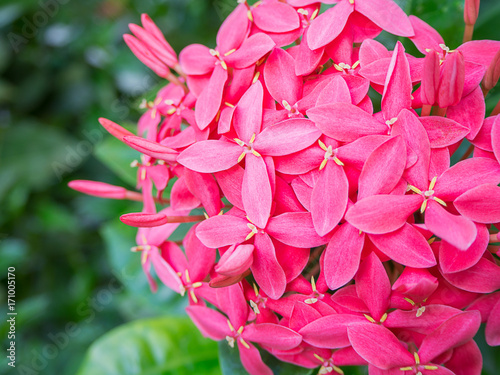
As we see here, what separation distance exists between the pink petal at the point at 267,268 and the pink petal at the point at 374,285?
0.08 m

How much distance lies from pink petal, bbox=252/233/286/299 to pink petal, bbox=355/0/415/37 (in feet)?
0.87

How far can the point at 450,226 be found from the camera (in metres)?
0.39

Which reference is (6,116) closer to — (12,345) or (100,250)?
(100,250)

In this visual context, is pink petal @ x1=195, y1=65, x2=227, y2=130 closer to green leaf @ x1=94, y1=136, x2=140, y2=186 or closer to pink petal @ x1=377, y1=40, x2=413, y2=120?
pink petal @ x1=377, y1=40, x2=413, y2=120

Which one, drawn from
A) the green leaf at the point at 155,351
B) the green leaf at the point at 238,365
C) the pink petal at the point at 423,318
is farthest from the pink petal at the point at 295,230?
the green leaf at the point at 155,351

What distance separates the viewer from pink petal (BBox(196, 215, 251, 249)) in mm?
452

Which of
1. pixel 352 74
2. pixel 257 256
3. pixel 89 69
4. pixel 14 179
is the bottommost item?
pixel 14 179

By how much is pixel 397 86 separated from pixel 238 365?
0.39m

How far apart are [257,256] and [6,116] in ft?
4.24

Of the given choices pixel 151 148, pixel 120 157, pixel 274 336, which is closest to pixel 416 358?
pixel 274 336

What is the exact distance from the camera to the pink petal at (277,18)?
0.53 meters

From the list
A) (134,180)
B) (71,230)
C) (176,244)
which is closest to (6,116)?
(71,230)

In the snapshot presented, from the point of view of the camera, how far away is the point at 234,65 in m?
0.52

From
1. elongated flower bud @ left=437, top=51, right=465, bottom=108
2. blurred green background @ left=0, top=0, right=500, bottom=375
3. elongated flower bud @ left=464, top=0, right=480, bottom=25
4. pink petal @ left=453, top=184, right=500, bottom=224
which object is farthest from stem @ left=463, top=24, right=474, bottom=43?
blurred green background @ left=0, top=0, right=500, bottom=375
